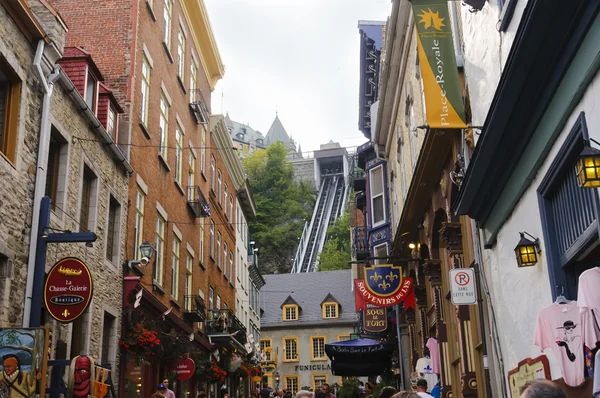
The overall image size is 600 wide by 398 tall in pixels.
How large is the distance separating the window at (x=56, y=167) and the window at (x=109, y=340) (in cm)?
373

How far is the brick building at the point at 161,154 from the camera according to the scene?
19219mm

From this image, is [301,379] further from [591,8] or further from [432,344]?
[591,8]

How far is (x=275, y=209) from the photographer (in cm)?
9756

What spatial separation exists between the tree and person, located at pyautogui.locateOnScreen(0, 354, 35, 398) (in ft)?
260

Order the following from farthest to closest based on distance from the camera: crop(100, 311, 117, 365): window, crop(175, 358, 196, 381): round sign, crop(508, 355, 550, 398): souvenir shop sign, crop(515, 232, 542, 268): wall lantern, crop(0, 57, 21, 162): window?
crop(175, 358, 196, 381): round sign, crop(100, 311, 117, 365): window, crop(0, 57, 21, 162): window, crop(515, 232, 542, 268): wall lantern, crop(508, 355, 550, 398): souvenir shop sign

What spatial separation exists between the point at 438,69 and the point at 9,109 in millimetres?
6822

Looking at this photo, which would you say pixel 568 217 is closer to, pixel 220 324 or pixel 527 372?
pixel 527 372

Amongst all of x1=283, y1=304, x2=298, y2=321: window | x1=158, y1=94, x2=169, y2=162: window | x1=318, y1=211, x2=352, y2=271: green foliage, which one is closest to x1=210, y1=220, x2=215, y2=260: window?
x1=158, y1=94, x2=169, y2=162: window

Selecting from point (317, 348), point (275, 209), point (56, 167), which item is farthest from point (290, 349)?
point (56, 167)

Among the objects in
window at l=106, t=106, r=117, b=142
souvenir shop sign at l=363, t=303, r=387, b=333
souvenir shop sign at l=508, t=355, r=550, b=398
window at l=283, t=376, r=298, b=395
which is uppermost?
window at l=106, t=106, r=117, b=142

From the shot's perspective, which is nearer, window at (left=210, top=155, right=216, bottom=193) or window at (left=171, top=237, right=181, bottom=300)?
window at (left=171, top=237, right=181, bottom=300)

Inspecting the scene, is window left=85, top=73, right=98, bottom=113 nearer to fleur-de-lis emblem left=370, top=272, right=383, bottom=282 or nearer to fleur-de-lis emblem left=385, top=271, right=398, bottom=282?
fleur-de-lis emblem left=370, top=272, right=383, bottom=282

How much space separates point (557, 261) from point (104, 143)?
1159 cm

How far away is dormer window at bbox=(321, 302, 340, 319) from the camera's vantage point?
59.8 metres
